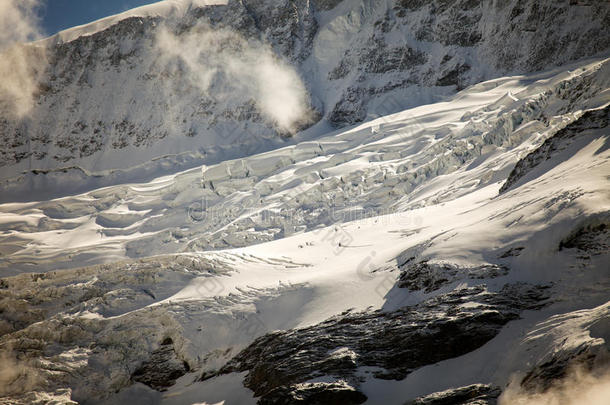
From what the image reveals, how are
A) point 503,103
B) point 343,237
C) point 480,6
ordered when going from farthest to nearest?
point 480,6 < point 503,103 < point 343,237

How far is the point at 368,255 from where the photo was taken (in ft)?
38.5

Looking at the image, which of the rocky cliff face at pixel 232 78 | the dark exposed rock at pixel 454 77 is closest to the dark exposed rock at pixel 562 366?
the rocky cliff face at pixel 232 78

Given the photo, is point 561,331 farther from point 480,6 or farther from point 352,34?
point 352,34

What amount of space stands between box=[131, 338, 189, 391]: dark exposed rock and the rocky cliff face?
41.8 meters

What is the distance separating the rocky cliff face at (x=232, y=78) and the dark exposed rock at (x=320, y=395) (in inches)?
1758

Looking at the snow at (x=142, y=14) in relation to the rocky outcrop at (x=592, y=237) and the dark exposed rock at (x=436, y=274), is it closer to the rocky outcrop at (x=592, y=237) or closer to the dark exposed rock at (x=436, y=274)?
the dark exposed rock at (x=436, y=274)

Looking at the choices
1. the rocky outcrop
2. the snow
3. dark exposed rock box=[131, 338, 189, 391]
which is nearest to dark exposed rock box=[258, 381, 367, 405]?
dark exposed rock box=[131, 338, 189, 391]

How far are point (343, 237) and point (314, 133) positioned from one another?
125 ft

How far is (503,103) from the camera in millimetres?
30922

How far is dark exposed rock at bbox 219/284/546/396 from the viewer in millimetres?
6281

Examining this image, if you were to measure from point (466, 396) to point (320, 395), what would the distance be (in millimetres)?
Result: 2122

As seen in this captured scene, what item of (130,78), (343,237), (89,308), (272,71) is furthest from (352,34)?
(89,308)

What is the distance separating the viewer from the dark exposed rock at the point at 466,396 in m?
5.05

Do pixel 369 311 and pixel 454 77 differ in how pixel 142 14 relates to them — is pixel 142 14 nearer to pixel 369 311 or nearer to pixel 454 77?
pixel 454 77
